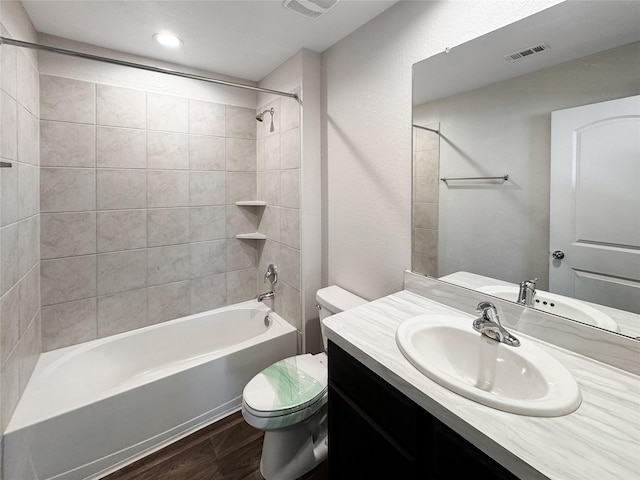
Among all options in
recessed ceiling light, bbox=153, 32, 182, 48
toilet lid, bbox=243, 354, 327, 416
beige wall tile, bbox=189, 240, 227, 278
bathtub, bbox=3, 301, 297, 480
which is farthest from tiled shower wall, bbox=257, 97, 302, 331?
recessed ceiling light, bbox=153, 32, 182, 48

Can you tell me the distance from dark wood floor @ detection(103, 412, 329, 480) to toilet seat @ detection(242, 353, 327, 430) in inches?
14.5

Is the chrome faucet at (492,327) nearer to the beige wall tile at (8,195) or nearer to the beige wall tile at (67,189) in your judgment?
the beige wall tile at (8,195)

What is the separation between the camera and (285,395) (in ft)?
4.66

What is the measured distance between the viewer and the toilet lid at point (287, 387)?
53.3 inches

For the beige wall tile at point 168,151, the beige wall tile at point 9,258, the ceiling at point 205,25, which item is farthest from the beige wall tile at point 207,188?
the beige wall tile at point 9,258

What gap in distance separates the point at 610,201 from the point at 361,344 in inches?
35.2

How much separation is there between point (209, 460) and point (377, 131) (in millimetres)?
2014

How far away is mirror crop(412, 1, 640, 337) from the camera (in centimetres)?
88

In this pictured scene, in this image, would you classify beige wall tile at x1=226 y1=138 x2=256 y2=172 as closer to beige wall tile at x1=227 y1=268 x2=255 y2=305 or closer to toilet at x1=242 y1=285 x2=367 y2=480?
beige wall tile at x1=227 y1=268 x2=255 y2=305

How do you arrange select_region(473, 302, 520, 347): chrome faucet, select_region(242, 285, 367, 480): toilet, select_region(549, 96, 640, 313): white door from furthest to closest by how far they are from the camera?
1. select_region(242, 285, 367, 480): toilet
2. select_region(473, 302, 520, 347): chrome faucet
3. select_region(549, 96, 640, 313): white door

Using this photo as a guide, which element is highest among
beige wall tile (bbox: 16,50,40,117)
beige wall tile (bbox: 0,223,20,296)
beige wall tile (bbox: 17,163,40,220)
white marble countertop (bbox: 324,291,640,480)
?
beige wall tile (bbox: 16,50,40,117)

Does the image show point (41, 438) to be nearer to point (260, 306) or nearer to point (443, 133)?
point (260, 306)

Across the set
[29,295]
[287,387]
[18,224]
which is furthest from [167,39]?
[287,387]

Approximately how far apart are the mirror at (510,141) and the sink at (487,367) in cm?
24
